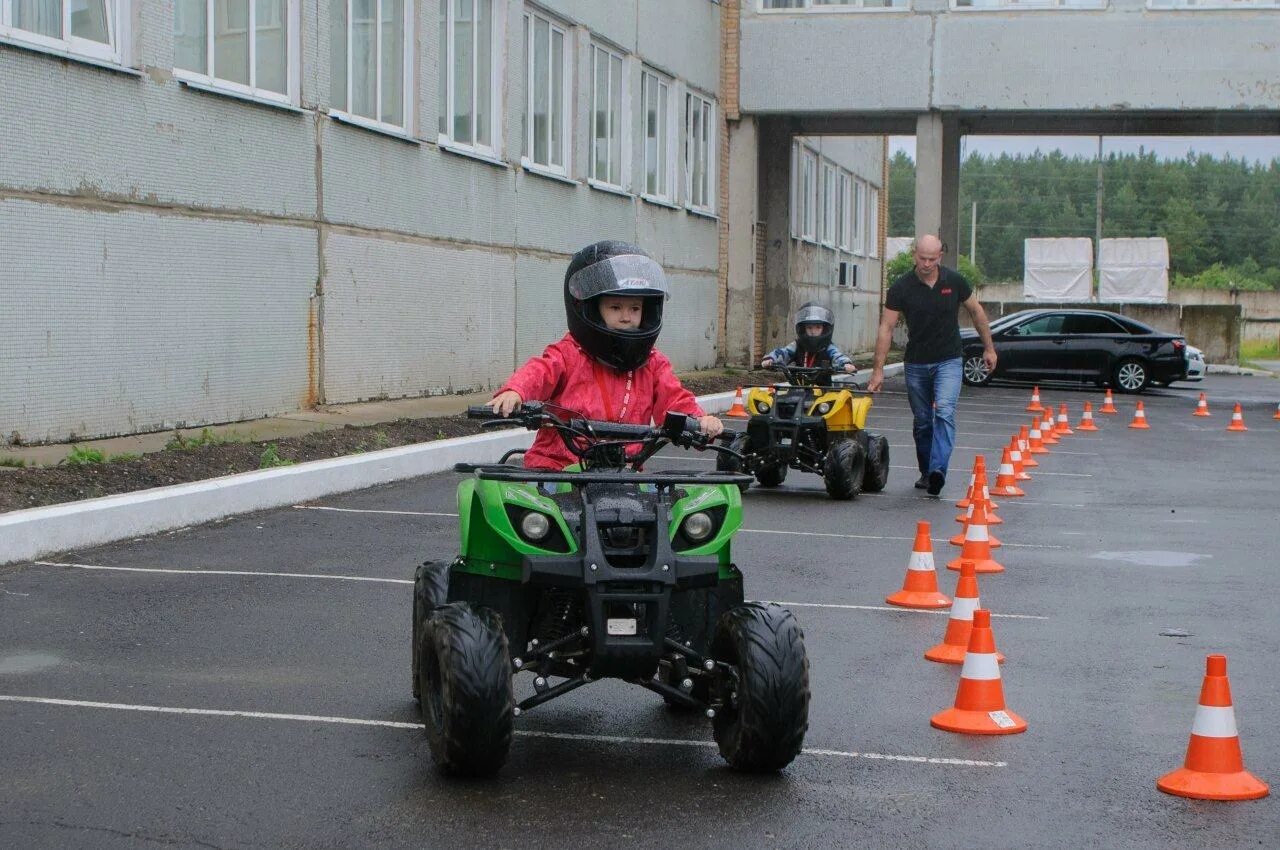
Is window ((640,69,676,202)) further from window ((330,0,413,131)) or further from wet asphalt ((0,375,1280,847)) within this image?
wet asphalt ((0,375,1280,847))

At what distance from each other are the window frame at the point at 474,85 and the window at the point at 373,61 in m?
0.86

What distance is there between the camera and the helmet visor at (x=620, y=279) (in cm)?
616

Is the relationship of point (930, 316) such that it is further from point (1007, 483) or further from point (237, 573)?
point (237, 573)

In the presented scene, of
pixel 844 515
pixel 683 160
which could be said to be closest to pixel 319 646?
pixel 844 515

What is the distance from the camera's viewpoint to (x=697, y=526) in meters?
5.72

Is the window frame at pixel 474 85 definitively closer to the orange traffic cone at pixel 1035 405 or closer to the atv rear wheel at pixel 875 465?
the atv rear wheel at pixel 875 465

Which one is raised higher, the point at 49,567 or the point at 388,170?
the point at 388,170

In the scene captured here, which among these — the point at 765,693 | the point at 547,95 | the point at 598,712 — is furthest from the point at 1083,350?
the point at 765,693

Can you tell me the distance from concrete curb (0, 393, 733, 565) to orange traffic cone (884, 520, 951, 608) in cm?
452

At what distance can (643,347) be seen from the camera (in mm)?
6344

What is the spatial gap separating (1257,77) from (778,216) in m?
10.1

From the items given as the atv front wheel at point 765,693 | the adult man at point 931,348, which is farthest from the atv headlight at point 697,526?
the adult man at point 931,348

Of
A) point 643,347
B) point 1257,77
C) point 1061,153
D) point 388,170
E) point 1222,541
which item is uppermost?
point 1061,153

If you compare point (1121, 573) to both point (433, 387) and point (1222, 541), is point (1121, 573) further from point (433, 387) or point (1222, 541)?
point (433, 387)
